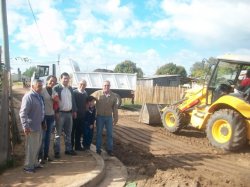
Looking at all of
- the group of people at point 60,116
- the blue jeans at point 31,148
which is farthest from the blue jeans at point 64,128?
the blue jeans at point 31,148

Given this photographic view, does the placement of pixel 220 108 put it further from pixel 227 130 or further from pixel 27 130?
pixel 27 130

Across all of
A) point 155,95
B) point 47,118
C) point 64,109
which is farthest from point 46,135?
point 155,95

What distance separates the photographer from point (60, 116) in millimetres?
8070

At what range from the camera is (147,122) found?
14.1m

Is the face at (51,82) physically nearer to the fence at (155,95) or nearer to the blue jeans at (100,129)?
the blue jeans at (100,129)

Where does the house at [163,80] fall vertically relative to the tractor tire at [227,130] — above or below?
above

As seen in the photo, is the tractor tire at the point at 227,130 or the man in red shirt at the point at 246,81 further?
the man in red shirt at the point at 246,81

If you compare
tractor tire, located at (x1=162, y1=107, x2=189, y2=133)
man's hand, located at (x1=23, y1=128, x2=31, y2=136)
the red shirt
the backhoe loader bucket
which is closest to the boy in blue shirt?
man's hand, located at (x1=23, y1=128, x2=31, y2=136)

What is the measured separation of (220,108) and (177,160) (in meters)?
2.62

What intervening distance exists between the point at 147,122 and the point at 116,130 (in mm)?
1690

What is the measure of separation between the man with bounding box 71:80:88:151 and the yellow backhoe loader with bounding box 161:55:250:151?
12.2ft

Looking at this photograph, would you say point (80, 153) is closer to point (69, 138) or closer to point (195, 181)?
point (69, 138)

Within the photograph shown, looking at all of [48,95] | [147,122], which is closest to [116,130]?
[147,122]

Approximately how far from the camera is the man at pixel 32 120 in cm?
677
